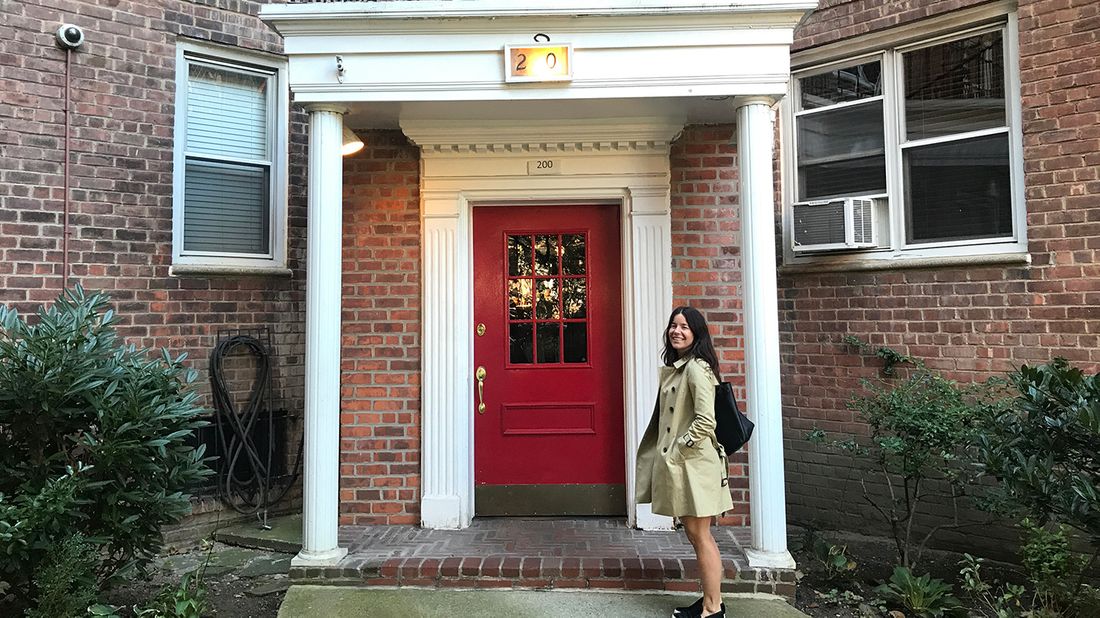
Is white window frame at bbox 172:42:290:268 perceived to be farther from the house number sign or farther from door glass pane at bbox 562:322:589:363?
door glass pane at bbox 562:322:589:363

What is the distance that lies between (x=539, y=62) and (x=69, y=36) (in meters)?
3.57

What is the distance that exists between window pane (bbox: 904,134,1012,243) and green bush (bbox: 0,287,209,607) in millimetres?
5220

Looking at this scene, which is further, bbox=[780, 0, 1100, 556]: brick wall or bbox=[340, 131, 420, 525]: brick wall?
bbox=[340, 131, 420, 525]: brick wall

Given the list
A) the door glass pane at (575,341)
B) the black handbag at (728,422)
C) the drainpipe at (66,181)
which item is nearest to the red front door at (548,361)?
the door glass pane at (575,341)

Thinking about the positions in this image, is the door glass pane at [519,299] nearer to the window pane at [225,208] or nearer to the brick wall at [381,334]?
the brick wall at [381,334]

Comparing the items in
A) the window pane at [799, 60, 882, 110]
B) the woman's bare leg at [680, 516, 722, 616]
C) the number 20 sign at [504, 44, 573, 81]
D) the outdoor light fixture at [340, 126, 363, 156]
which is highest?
the window pane at [799, 60, 882, 110]

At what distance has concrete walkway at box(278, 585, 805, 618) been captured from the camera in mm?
3551

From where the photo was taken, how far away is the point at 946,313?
4.81m

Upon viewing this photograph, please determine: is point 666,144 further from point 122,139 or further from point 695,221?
point 122,139

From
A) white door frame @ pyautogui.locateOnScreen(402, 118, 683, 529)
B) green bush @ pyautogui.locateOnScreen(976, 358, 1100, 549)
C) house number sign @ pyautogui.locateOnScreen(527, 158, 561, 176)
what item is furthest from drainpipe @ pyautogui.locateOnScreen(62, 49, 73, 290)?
green bush @ pyautogui.locateOnScreen(976, 358, 1100, 549)

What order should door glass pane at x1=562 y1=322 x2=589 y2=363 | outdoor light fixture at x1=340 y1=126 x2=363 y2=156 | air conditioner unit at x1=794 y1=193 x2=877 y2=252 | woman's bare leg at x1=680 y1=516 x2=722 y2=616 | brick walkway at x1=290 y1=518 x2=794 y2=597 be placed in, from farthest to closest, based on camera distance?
1. air conditioner unit at x1=794 y1=193 x2=877 y2=252
2. door glass pane at x1=562 y1=322 x2=589 y2=363
3. outdoor light fixture at x1=340 y1=126 x2=363 y2=156
4. brick walkway at x1=290 y1=518 x2=794 y2=597
5. woman's bare leg at x1=680 y1=516 x2=722 y2=616

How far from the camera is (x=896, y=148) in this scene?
514 centimetres

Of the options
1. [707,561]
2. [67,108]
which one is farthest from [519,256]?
[67,108]

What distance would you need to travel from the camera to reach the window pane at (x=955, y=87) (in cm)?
481
